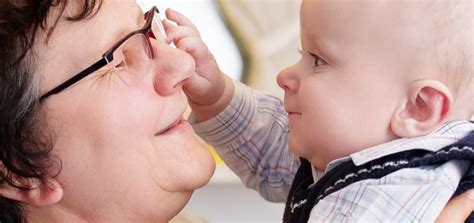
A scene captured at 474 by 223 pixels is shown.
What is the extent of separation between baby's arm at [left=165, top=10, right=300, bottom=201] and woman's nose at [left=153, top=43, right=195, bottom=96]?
9.6 inches

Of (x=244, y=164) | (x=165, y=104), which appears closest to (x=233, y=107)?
(x=244, y=164)

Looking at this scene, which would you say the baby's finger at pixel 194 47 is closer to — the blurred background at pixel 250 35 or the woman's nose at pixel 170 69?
the woman's nose at pixel 170 69

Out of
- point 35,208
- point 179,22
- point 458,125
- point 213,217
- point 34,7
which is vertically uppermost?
point 34,7

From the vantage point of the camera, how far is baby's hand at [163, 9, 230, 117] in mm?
1321

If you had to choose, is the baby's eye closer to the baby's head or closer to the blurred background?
the baby's head

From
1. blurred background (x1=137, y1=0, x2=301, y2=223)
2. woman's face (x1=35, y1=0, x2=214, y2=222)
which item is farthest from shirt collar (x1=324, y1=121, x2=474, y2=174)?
blurred background (x1=137, y1=0, x2=301, y2=223)

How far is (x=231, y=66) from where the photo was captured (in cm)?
221

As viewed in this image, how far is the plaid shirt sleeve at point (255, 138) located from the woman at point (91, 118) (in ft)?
0.95

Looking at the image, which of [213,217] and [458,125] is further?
[213,217]

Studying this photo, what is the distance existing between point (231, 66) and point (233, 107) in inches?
30.2

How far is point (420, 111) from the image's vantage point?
3.49ft

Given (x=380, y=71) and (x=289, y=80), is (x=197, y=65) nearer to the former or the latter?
(x=289, y=80)

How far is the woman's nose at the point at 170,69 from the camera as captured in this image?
112cm

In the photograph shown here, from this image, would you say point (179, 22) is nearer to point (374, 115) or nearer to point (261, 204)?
point (374, 115)
